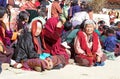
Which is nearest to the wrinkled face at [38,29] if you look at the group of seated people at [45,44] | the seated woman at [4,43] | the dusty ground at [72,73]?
the group of seated people at [45,44]

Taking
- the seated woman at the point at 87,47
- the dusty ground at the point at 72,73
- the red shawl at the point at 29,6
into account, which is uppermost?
the red shawl at the point at 29,6

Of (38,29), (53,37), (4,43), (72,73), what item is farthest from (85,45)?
(4,43)

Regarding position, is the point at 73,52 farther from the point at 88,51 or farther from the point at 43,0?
the point at 43,0

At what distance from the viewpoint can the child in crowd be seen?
10898 mm

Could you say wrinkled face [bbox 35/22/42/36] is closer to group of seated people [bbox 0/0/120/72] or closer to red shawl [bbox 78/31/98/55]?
group of seated people [bbox 0/0/120/72]

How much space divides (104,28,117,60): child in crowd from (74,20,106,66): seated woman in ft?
3.70

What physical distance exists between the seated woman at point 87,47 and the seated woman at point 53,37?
0.37 metres

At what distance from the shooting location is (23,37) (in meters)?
8.87

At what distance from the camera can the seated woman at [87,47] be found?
953 cm

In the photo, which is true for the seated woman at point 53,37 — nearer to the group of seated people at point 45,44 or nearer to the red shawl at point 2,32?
the group of seated people at point 45,44

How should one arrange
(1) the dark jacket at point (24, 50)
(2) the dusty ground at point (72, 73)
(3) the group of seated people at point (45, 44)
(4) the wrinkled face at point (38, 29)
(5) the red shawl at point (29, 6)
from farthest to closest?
(5) the red shawl at point (29, 6), (4) the wrinkled face at point (38, 29), (1) the dark jacket at point (24, 50), (3) the group of seated people at point (45, 44), (2) the dusty ground at point (72, 73)

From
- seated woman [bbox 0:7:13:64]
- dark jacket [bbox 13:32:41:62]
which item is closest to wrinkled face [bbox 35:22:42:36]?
dark jacket [bbox 13:32:41:62]

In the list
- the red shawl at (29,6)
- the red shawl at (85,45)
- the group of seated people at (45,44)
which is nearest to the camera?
the group of seated people at (45,44)

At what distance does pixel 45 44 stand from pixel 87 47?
0.95 meters
